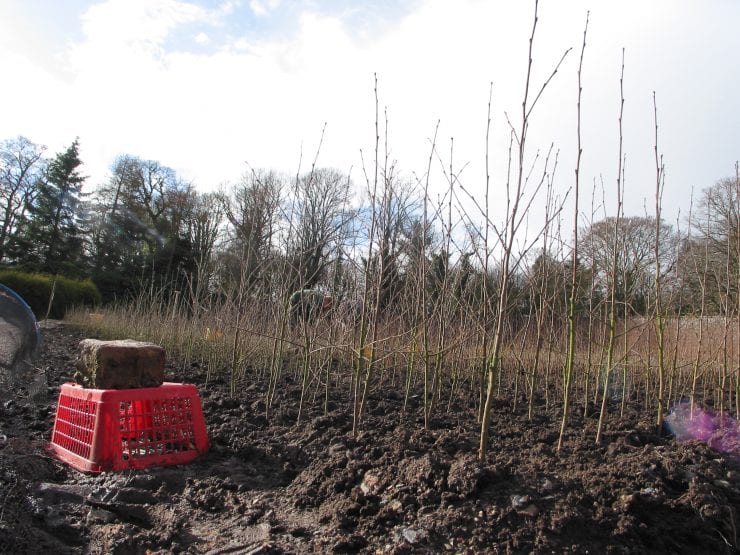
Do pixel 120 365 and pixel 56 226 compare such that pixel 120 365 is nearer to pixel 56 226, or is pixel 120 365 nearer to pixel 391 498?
pixel 391 498

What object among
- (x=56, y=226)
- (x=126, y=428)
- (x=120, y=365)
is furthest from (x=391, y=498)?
A: (x=56, y=226)

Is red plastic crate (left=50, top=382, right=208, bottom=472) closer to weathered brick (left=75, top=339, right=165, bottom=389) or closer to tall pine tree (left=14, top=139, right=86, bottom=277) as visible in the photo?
weathered brick (left=75, top=339, right=165, bottom=389)

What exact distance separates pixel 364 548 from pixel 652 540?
1.01 metres

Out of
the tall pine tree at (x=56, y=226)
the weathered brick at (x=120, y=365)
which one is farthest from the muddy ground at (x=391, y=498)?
the tall pine tree at (x=56, y=226)

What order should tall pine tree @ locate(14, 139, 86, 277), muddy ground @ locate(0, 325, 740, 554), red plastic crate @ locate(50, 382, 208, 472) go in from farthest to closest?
tall pine tree @ locate(14, 139, 86, 277), red plastic crate @ locate(50, 382, 208, 472), muddy ground @ locate(0, 325, 740, 554)

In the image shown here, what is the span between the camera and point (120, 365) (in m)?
2.96

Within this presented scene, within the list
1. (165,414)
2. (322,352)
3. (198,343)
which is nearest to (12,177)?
(198,343)

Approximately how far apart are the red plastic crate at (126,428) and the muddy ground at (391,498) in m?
0.09

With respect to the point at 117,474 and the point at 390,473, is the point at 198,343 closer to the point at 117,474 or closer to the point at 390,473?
the point at 117,474

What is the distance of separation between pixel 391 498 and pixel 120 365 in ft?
5.48

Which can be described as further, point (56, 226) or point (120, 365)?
point (56, 226)

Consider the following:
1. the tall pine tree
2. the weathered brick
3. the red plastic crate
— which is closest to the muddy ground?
the red plastic crate

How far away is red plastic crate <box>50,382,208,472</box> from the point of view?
9.18 feet

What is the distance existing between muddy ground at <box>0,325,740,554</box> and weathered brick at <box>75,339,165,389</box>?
476 millimetres
